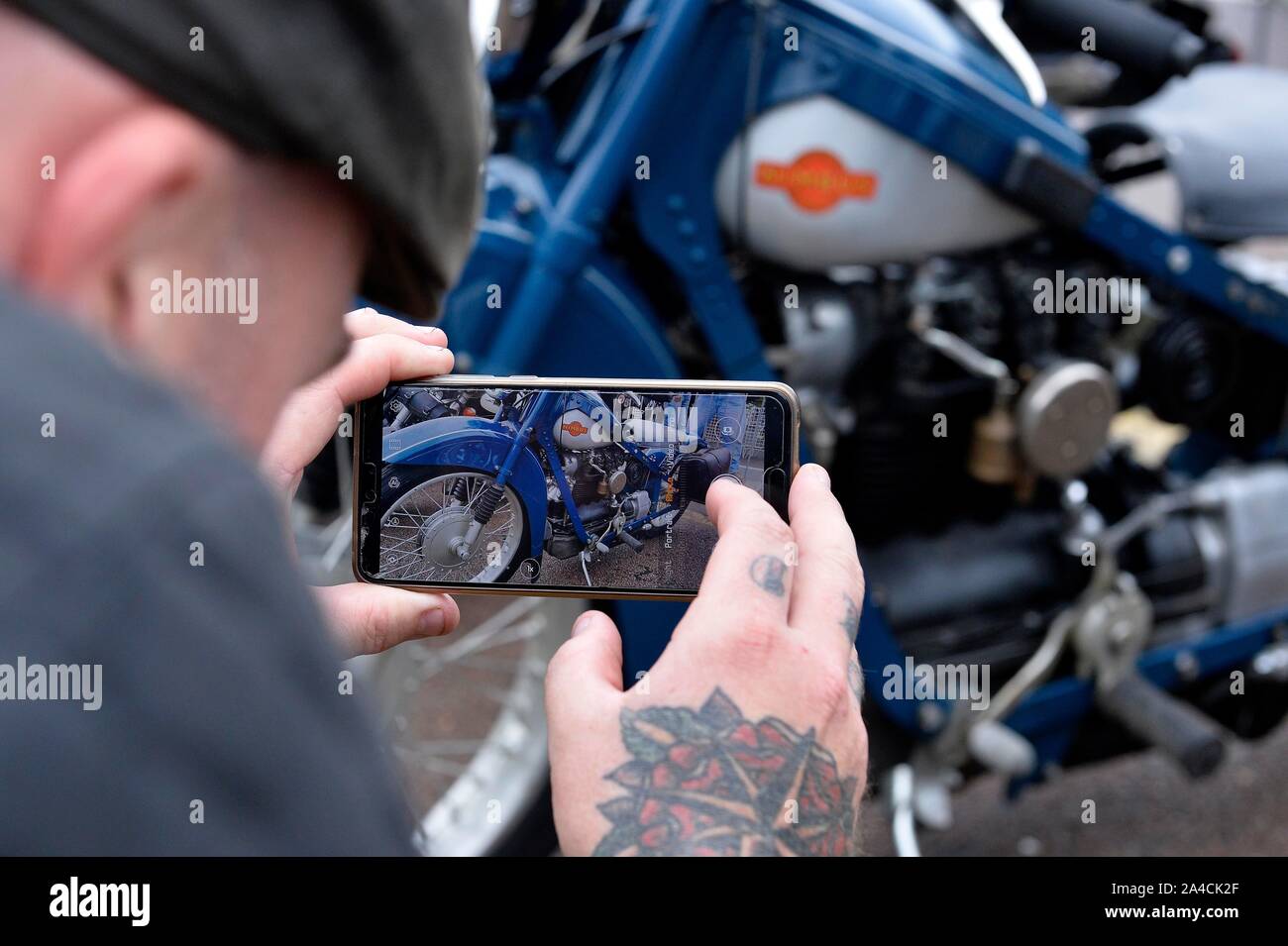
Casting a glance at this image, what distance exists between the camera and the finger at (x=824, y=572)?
0.70 m

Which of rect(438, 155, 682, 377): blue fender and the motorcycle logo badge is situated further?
the motorcycle logo badge

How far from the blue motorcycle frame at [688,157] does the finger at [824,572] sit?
2.37 feet

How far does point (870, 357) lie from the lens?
5.80 ft

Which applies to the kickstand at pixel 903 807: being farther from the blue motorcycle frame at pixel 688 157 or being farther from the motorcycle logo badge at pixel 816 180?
the motorcycle logo badge at pixel 816 180

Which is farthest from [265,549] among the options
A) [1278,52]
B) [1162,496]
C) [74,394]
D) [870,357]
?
[1278,52]

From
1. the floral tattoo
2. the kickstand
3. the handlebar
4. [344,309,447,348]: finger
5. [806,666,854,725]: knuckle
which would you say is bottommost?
the kickstand

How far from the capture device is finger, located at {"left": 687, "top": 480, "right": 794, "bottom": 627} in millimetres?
664

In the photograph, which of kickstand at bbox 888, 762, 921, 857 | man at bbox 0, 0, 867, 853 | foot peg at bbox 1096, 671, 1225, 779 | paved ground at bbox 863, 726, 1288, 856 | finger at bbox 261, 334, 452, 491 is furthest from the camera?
paved ground at bbox 863, 726, 1288, 856

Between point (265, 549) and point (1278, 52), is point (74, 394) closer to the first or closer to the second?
point (265, 549)

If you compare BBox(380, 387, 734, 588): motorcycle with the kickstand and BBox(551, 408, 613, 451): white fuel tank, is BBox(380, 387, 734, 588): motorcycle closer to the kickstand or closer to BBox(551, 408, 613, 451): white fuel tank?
BBox(551, 408, 613, 451): white fuel tank

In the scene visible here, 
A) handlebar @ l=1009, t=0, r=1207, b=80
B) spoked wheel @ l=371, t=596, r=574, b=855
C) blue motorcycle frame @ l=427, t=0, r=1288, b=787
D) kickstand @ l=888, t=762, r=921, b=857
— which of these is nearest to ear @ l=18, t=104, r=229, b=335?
blue motorcycle frame @ l=427, t=0, r=1288, b=787

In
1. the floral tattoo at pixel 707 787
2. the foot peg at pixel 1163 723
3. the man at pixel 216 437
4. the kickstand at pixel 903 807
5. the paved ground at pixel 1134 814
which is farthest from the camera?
the paved ground at pixel 1134 814

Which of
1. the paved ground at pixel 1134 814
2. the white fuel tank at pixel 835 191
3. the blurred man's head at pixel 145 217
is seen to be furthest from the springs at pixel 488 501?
the paved ground at pixel 1134 814
